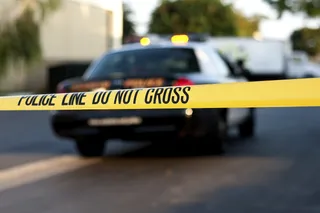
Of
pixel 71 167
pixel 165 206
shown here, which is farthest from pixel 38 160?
pixel 165 206

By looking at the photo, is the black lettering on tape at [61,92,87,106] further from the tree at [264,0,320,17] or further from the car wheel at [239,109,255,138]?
the tree at [264,0,320,17]

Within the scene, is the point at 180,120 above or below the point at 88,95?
below

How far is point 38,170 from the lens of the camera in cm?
925

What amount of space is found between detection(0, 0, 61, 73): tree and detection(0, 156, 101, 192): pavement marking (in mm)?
20879

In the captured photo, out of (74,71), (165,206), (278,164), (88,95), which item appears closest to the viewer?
(88,95)

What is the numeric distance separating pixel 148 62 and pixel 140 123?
1.28 meters

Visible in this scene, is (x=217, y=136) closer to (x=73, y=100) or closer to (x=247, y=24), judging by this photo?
(x=73, y=100)

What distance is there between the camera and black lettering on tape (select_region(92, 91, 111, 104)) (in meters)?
6.11

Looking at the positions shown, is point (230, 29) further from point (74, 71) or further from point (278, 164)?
point (278, 164)

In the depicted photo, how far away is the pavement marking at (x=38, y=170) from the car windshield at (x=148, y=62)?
1.15m

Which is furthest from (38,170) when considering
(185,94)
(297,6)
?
(297,6)

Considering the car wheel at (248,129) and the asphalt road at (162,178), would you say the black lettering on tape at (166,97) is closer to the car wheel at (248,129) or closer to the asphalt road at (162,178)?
the asphalt road at (162,178)

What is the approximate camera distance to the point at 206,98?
5730 mm

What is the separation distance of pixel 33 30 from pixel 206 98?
26.0m
